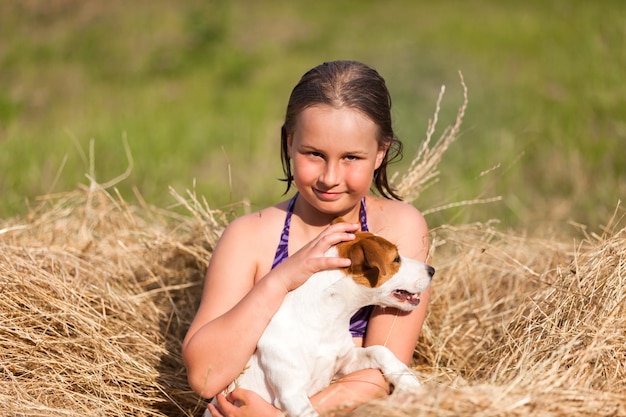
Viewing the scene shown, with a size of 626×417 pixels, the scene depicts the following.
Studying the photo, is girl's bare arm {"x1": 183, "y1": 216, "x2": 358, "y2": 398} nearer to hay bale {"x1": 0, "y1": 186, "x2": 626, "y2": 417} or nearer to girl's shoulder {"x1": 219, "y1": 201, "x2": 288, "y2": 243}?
girl's shoulder {"x1": 219, "y1": 201, "x2": 288, "y2": 243}

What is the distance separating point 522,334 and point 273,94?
7.45 m

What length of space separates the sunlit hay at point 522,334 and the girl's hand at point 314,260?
2.13 ft

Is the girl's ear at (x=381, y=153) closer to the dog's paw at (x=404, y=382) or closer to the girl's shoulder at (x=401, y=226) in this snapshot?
the girl's shoulder at (x=401, y=226)

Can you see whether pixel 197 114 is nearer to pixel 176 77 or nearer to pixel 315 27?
pixel 176 77

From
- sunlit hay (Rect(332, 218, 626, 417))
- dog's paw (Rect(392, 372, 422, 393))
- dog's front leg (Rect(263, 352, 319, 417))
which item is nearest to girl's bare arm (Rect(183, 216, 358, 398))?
dog's front leg (Rect(263, 352, 319, 417))

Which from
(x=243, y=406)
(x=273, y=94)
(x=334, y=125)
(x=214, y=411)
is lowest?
(x=273, y=94)

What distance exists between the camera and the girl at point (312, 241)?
3.46 metres

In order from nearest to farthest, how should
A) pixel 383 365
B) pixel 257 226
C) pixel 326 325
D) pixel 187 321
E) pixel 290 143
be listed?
pixel 326 325
pixel 383 365
pixel 290 143
pixel 257 226
pixel 187 321

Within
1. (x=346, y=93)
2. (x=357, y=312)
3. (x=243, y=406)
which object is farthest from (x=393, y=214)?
(x=243, y=406)

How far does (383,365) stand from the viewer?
11.7ft

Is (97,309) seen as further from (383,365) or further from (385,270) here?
(385,270)

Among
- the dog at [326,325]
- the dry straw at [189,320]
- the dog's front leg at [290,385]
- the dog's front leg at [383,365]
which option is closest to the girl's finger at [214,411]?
the dog at [326,325]

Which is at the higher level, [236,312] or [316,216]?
[316,216]

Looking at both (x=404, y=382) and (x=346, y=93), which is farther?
(x=346, y=93)
